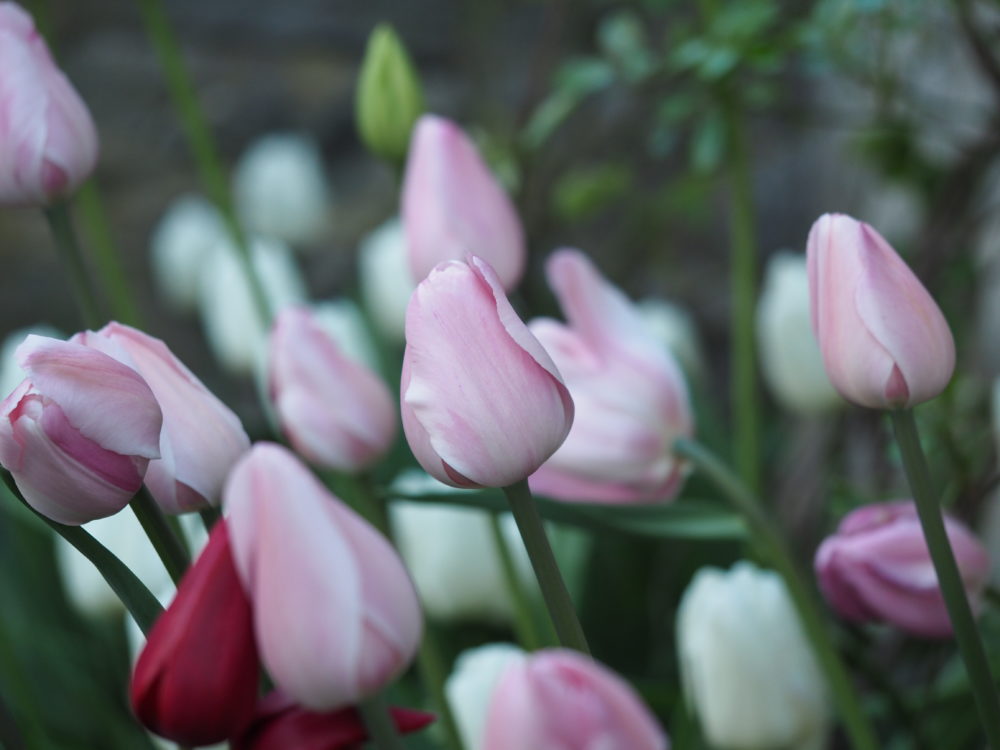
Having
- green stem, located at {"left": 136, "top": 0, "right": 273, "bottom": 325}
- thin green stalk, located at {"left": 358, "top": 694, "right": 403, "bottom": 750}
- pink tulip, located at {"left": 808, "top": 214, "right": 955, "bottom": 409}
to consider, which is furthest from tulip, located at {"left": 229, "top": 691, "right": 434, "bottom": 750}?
green stem, located at {"left": 136, "top": 0, "right": 273, "bottom": 325}

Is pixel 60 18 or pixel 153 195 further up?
pixel 60 18

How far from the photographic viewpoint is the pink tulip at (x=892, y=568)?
344 millimetres

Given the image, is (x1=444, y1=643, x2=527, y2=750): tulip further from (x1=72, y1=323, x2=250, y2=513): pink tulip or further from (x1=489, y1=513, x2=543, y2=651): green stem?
(x1=72, y1=323, x2=250, y2=513): pink tulip

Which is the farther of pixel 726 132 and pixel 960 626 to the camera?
pixel 726 132

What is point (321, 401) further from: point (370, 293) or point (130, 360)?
point (370, 293)

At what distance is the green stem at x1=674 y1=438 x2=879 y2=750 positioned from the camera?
392mm

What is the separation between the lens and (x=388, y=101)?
522mm

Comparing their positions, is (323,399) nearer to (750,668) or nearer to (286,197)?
(750,668)

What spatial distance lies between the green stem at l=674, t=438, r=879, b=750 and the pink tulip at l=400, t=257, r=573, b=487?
6.4 inches

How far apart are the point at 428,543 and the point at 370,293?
1.24 feet

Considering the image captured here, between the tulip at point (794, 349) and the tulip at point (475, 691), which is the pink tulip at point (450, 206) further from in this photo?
the tulip at point (794, 349)

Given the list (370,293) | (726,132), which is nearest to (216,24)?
(370,293)

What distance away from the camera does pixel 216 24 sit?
1.74 metres

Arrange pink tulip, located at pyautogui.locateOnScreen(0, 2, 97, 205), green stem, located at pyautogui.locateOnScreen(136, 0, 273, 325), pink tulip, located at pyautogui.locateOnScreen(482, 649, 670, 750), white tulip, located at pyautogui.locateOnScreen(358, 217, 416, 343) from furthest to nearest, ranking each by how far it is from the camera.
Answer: white tulip, located at pyautogui.locateOnScreen(358, 217, 416, 343) < green stem, located at pyautogui.locateOnScreen(136, 0, 273, 325) < pink tulip, located at pyautogui.locateOnScreen(0, 2, 97, 205) < pink tulip, located at pyautogui.locateOnScreen(482, 649, 670, 750)
